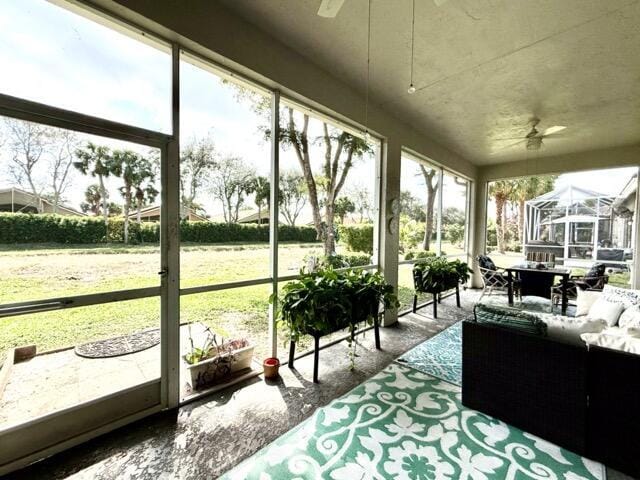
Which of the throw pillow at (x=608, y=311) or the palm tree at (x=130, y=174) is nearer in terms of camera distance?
the palm tree at (x=130, y=174)

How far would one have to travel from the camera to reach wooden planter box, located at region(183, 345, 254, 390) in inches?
88.0

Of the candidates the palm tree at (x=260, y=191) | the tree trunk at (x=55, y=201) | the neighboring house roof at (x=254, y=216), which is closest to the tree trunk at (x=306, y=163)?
the palm tree at (x=260, y=191)

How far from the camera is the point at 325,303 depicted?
2439 millimetres

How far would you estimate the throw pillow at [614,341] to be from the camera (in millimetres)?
1565

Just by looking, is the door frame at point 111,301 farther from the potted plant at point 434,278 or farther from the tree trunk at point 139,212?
the potted plant at point 434,278

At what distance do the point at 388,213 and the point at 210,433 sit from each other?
10.6ft

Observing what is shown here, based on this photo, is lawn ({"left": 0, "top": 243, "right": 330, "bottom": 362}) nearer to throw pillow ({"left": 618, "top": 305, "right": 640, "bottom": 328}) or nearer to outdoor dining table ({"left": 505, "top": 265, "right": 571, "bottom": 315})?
throw pillow ({"left": 618, "top": 305, "right": 640, "bottom": 328})

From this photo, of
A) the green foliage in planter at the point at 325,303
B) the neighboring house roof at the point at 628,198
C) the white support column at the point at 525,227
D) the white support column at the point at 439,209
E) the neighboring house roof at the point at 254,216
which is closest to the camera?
the green foliage in planter at the point at 325,303

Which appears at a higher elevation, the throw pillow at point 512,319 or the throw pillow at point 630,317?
the throw pillow at point 512,319

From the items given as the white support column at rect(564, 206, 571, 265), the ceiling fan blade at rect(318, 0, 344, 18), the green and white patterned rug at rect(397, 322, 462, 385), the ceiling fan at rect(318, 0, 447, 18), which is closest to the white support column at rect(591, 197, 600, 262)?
the white support column at rect(564, 206, 571, 265)

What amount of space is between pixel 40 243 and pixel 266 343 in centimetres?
198

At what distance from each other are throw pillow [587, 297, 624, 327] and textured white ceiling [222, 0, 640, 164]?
8.03 feet

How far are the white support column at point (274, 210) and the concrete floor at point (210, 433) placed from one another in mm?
454

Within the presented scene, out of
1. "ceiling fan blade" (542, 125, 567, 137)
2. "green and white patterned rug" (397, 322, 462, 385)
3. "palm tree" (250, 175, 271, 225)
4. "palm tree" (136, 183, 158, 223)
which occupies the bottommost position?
"green and white patterned rug" (397, 322, 462, 385)
